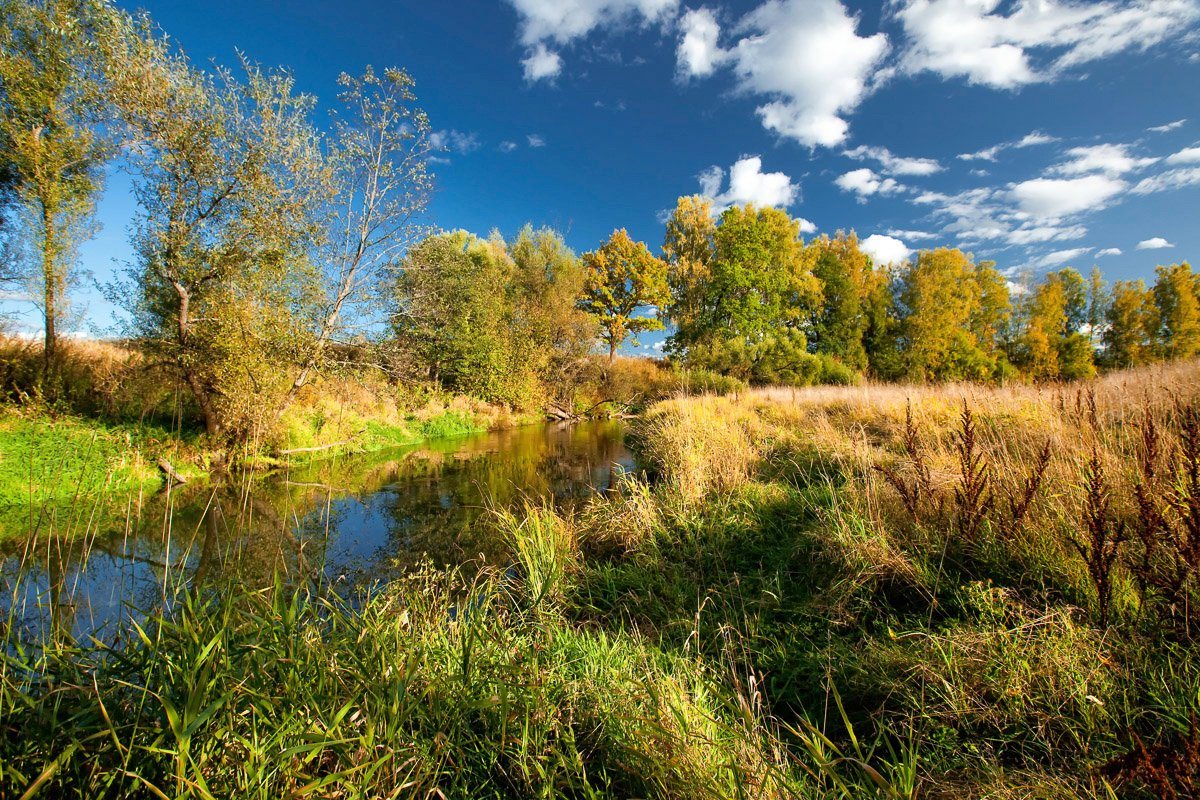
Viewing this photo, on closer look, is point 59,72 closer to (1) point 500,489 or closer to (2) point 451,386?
(1) point 500,489

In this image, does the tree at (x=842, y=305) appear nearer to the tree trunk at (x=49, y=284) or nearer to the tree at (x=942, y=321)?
the tree at (x=942, y=321)

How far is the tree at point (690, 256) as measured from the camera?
98.2ft

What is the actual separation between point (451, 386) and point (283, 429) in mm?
11042

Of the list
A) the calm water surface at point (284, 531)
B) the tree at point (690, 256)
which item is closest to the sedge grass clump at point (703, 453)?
the calm water surface at point (284, 531)

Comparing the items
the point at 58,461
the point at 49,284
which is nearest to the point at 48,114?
the point at 49,284

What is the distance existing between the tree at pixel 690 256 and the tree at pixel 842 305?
22.4 ft

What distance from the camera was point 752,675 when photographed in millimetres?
1743

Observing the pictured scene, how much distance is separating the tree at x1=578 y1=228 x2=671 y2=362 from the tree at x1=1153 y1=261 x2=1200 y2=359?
30799 millimetres

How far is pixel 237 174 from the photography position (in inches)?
367

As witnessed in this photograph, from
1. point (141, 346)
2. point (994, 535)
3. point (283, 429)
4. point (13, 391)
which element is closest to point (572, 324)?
point (283, 429)

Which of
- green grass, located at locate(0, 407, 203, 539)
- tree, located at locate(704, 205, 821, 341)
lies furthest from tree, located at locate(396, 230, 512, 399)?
tree, located at locate(704, 205, 821, 341)

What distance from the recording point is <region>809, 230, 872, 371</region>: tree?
2788 cm

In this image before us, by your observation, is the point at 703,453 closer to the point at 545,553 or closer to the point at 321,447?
the point at 545,553

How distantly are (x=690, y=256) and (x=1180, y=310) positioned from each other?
29860mm
